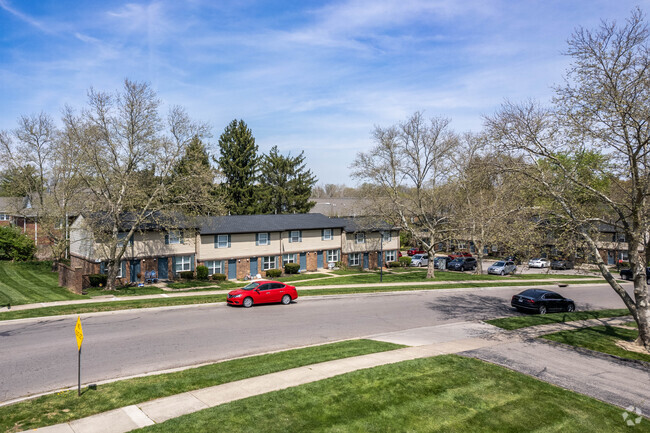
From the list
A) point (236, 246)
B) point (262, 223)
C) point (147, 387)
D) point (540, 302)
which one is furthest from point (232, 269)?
point (147, 387)

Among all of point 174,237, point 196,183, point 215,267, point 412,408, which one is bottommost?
point 412,408

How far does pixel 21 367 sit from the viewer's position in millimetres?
13289

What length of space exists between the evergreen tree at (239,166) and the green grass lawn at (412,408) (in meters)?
50.3

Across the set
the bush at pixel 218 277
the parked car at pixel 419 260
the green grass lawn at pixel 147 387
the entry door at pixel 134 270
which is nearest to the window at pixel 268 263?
the bush at pixel 218 277

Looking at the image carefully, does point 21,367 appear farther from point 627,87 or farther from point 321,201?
point 321,201

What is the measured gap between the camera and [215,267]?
39812mm

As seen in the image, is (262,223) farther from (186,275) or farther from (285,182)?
(285,182)

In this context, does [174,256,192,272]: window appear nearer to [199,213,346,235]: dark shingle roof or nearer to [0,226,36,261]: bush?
[199,213,346,235]: dark shingle roof

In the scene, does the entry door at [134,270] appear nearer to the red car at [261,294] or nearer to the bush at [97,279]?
the bush at [97,279]

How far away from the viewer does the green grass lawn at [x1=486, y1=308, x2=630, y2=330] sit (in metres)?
20.6

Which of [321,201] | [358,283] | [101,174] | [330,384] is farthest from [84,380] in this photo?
[321,201]

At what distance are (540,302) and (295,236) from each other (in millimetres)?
25573

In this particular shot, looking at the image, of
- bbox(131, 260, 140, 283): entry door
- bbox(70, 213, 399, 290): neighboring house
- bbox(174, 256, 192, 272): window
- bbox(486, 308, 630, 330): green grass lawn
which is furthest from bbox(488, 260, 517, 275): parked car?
bbox(131, 260, 140, 283): entry door

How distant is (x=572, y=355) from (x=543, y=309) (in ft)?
32.9
